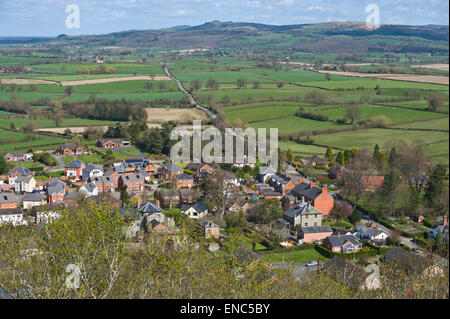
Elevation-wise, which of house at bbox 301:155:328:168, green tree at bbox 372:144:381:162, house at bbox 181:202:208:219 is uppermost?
green tree at bbox 372:144:381:162

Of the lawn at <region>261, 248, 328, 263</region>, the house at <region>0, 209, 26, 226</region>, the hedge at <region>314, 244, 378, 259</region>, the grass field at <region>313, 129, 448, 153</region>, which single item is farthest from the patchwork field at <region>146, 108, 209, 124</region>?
the hedge at <region>314, 244, 378, 259</region>

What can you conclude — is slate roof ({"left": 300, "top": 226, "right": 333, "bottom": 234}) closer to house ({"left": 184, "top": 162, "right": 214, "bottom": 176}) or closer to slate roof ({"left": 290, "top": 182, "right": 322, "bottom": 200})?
slate roof ({"left": 290, "top": 182, "right": 322, "bottom": 200})

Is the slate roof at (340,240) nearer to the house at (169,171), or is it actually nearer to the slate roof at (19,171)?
the house at (169,171)

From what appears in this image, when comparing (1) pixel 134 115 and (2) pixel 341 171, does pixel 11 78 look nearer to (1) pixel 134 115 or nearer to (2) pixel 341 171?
→ (1) pixel 134 115

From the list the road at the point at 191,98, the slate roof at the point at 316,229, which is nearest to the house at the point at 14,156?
the road at the point at 191,98

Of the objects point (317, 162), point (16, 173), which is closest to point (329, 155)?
point (317, 162)
